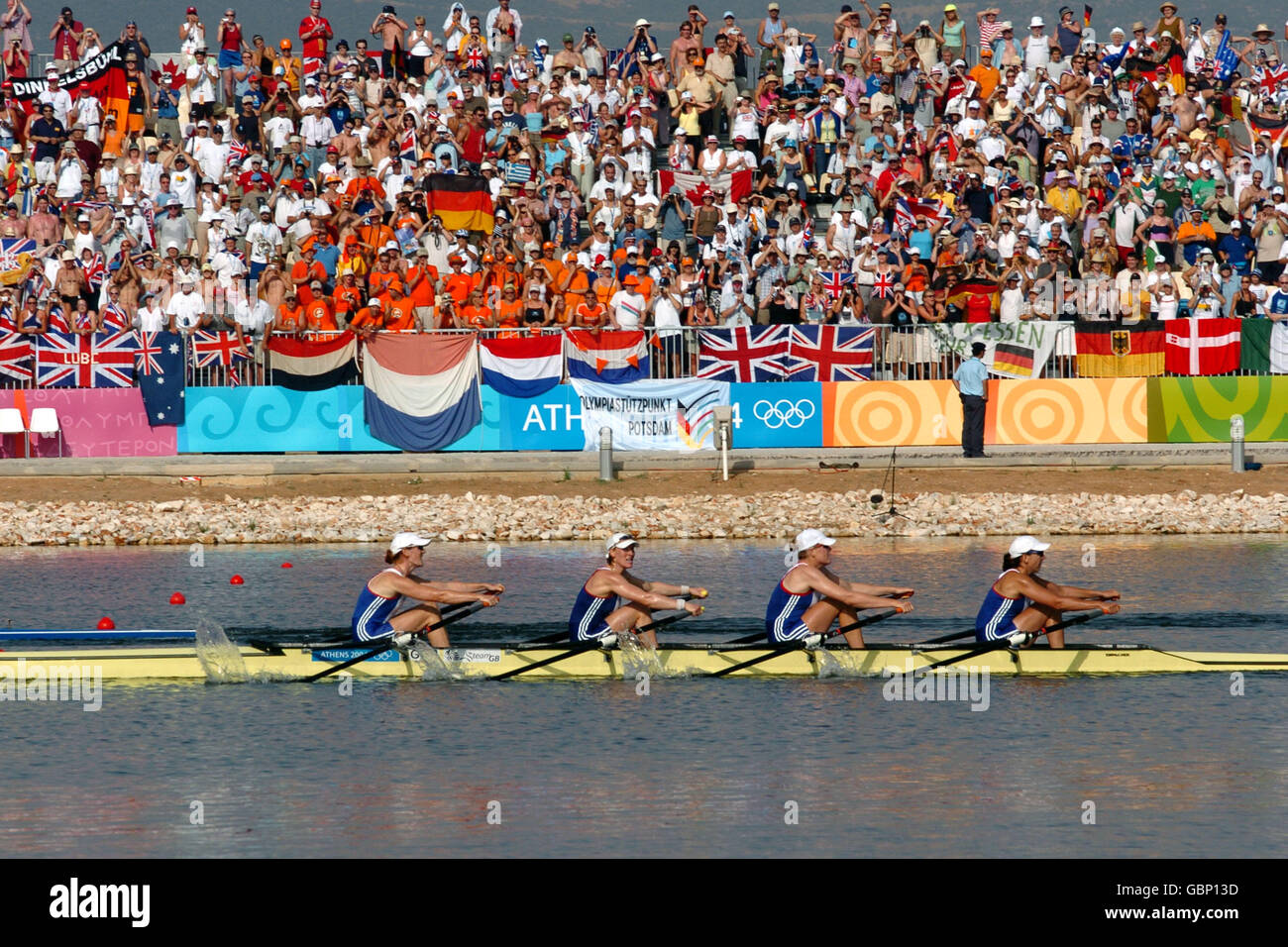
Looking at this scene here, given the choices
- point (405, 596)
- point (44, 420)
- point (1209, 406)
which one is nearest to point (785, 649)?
point (405, 596)

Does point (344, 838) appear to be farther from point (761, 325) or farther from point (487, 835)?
point (761, 325)

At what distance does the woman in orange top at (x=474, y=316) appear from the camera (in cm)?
2853

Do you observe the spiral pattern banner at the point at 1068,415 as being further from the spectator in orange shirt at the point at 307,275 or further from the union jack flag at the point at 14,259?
the union jack flag at the point at 14,259

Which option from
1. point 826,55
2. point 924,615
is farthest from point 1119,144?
point 924,615

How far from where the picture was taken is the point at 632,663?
16.7 m

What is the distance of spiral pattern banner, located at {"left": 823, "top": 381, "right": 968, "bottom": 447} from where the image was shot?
28.4 meters

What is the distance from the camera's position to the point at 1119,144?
101 feet

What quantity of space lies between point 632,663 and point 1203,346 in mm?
14906

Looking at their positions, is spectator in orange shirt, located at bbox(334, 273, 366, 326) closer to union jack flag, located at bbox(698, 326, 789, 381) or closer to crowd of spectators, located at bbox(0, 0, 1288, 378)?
crowd of spectators, located at bbox(0, 0, 1288, 378)

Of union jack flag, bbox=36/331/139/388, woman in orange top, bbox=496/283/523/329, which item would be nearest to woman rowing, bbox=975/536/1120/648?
woman in orange top, bbox=496/283/523/329

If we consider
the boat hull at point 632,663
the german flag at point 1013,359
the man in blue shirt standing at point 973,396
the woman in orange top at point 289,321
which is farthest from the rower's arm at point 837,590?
the woman in orange top at point 289,321

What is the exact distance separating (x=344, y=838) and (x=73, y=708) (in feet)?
16.0

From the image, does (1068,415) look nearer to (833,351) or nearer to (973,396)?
(973,396)

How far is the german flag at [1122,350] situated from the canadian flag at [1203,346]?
0.17 metres
